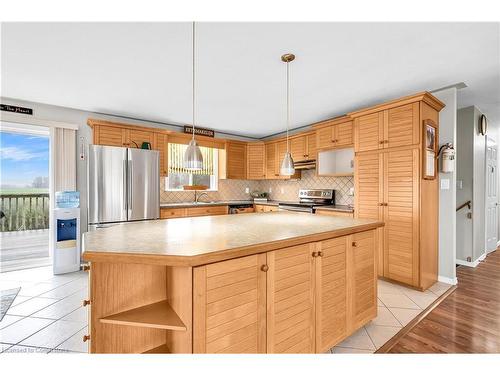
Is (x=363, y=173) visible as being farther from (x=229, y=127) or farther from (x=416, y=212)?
(x=229, y=127)

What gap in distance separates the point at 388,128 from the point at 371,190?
82 cm

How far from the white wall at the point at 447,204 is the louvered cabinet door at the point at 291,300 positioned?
2.55m

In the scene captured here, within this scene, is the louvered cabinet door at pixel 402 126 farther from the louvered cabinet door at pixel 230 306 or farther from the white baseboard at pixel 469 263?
the louvered cabinet door at pixel 230 306

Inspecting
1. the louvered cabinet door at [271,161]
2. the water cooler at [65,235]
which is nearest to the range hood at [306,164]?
the louvered cabinet door at [271,161]

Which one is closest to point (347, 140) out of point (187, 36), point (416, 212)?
point (416, 212)

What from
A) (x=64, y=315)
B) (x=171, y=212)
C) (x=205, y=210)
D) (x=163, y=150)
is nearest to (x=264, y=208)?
(x=205, y=210)

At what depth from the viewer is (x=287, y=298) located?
1438mm

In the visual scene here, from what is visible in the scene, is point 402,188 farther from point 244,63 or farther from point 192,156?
point 192,156

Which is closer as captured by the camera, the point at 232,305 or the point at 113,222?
the point at 232,305

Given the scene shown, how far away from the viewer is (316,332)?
158cm

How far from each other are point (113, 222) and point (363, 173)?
12.1 ft

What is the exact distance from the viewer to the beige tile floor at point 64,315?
Result: 1.85 m
